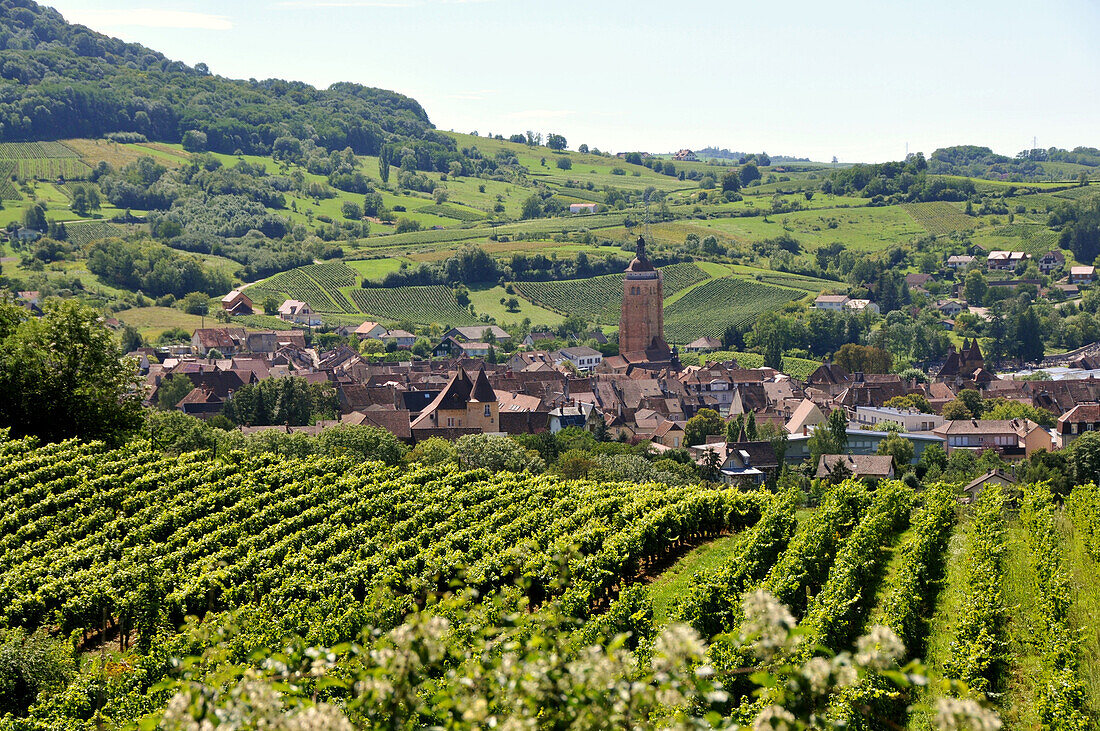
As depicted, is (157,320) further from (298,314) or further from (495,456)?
(495,456)

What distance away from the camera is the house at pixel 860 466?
57000mm

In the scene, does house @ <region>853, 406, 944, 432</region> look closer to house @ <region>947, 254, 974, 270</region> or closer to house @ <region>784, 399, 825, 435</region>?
house @ <region>784, 399, 825, 435</region>

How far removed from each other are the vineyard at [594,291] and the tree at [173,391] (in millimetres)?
71195

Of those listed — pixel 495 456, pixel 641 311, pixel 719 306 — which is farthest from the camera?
pixel 719 306

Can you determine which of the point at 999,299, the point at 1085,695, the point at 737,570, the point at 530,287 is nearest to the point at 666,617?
the point at 737,570

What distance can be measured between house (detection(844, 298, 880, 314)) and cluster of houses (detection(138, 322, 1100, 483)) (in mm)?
19601

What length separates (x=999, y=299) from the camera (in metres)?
152

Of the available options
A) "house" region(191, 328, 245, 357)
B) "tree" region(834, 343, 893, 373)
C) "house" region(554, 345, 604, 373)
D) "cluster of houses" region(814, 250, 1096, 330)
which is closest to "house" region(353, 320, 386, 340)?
"house" region(191, 328, 245, 357)

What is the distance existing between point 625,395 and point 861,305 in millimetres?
65070

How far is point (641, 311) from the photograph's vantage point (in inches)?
4929

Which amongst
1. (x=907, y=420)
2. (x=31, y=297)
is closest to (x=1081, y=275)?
(x=907, y=420)

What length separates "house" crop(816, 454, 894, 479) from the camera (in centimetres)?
5700

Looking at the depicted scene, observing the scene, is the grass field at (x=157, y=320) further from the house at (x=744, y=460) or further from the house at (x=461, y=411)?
the house at (x=744, y=460)

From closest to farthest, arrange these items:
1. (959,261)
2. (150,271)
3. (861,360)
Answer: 1. (861,360)
2. (150,271)
3. (959,261)
